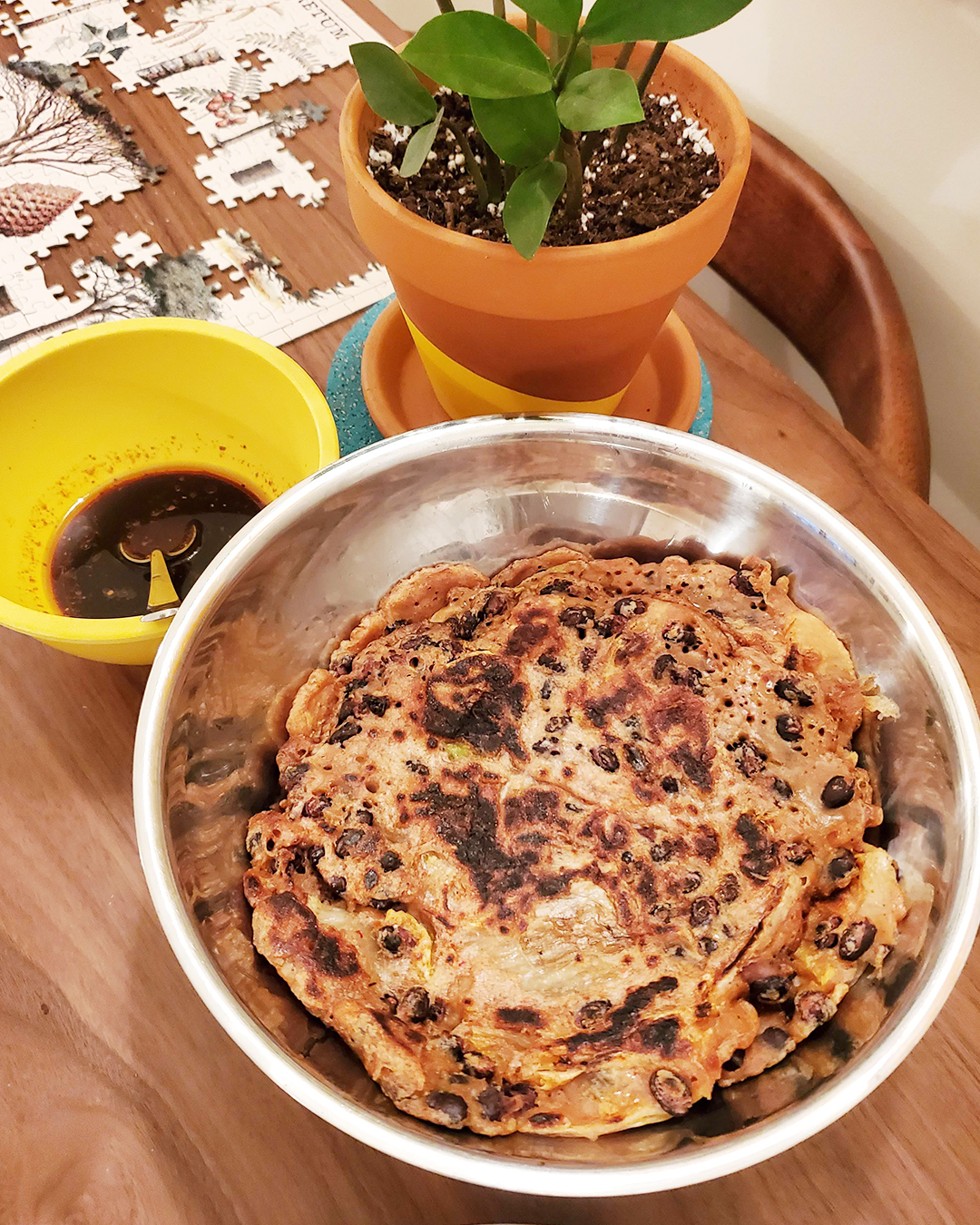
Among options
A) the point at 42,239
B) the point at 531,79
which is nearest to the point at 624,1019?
the point at 531,79

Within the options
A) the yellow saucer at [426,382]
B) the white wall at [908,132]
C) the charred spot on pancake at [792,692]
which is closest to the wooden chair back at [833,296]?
the white wall at [908,132]

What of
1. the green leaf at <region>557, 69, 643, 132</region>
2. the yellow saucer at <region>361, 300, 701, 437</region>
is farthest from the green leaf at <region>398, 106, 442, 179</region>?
the yellow saucer at <region>361, 300, 701, 437</region>

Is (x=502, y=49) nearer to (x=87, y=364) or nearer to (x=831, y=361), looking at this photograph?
(x=87, y=364)

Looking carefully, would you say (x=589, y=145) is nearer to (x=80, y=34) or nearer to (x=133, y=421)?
(x=133, y=421)

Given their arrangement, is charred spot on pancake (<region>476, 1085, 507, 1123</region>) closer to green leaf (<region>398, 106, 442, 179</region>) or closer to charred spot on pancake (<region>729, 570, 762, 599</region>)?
charred spot on pancake (<region>729, 570, 762, 599</region>)

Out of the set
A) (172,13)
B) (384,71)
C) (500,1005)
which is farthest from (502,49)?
(172,13)
